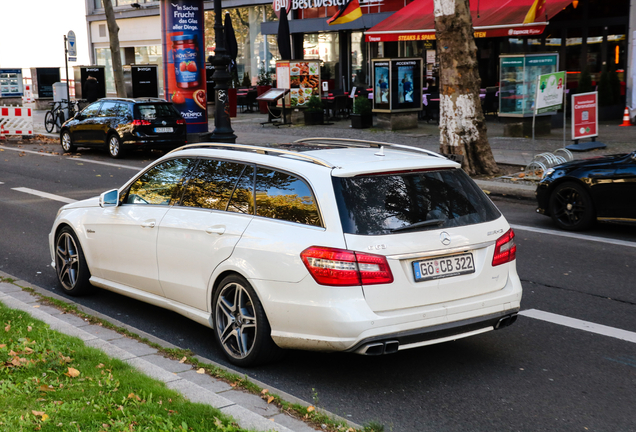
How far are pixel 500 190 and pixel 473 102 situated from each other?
7.53 feet

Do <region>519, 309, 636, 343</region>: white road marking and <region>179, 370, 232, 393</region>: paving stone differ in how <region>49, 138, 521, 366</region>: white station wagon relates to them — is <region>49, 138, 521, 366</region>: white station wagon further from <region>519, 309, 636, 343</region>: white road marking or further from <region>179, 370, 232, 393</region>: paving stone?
<region>519, 309, 636, 343</region>: white road marking

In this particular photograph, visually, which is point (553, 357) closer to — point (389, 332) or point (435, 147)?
point (389, 332)

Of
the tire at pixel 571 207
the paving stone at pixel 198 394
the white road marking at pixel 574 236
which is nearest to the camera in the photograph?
the paving stone at pixel 198 394

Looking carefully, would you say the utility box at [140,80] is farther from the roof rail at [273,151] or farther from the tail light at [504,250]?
the tail light at [504,250]

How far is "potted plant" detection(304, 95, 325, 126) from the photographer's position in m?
25.9

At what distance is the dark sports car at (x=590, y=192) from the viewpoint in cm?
943

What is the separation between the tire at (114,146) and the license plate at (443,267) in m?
16.1

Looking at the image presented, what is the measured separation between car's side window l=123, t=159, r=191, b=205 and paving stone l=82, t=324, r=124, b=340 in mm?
1097

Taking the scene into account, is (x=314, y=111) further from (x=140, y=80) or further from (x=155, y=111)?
(x=140, y=80)

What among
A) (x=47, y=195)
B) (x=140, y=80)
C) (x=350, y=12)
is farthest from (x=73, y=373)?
(x=140, y=80)

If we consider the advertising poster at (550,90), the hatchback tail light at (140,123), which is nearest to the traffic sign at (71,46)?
the hatchback tail light at (140,123)

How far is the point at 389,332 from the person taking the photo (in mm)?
4598

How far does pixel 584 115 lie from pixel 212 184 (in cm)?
1247

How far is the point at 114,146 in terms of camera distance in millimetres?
19938
